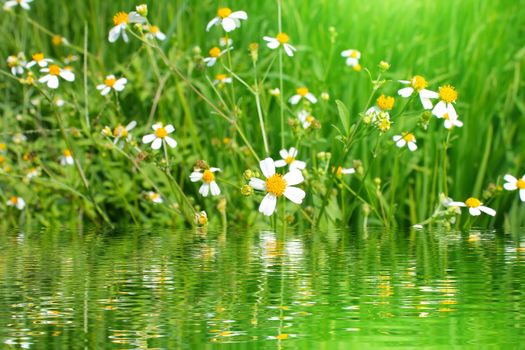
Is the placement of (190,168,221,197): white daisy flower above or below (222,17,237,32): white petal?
below

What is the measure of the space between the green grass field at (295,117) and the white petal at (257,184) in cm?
64

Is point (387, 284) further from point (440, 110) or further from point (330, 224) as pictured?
point (330, 224)

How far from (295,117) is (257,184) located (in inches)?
41.2

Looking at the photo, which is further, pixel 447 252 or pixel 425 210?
pixel 425 210

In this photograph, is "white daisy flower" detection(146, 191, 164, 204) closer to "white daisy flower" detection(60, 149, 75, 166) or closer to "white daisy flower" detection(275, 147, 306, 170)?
"white daisy flower" detection(60, 149, 75, 166)

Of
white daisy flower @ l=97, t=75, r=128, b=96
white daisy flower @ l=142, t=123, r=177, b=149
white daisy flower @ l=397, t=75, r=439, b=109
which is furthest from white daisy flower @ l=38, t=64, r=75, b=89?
white daisy flower @ l=397, t=75, r=439, b=109

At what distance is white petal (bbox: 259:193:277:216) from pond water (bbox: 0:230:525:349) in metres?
0.12

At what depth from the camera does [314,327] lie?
1102 mm

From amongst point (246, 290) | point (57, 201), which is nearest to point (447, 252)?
point (246, 290)

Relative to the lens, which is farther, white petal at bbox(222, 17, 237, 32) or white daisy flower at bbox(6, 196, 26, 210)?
white daisy flower at bbox(6, 196, 26, 210)

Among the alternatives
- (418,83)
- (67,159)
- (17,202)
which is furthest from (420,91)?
(17,202)

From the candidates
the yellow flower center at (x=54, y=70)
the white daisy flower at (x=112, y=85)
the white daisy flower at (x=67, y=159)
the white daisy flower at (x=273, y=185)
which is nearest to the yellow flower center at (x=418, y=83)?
the white daisy flower at (x=273, y=185)

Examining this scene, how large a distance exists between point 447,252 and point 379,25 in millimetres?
2346

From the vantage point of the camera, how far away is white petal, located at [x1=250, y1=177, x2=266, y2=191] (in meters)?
2.12
